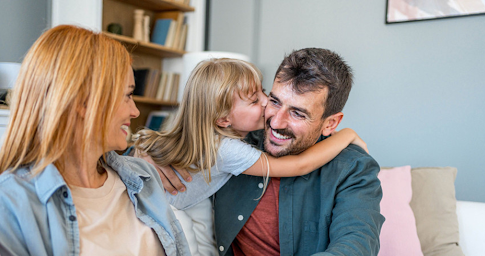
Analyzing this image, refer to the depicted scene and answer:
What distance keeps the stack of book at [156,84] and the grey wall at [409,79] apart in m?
0.98

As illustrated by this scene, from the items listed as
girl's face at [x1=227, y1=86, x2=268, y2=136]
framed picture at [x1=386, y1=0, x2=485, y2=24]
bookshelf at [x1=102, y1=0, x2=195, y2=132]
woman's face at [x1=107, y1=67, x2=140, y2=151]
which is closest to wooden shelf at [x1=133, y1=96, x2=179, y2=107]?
bookshelf at [x1=102, y1=0, x2=195, y2=132]

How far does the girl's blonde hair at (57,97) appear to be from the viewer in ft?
2.75

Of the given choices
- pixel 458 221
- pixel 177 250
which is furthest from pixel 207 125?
pixel 458 221

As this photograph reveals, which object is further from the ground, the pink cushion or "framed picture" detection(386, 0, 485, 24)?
"framed picture" detection(386, 0, 485, 24)

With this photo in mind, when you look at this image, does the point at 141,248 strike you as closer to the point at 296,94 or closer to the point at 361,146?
the point at 296,94

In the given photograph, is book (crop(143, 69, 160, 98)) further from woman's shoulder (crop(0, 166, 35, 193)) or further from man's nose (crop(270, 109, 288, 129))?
woman's shoulder (crop(0, 166, 35, 193))

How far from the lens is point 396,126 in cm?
275

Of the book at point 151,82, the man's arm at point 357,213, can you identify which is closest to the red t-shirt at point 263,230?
the man's arm at point 357,213

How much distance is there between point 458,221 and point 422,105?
3.30 ft

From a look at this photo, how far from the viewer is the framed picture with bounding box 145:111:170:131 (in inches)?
139

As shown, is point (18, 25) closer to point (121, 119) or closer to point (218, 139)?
point (218, 139)

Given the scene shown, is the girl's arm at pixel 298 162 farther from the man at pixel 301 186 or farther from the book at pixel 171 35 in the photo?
the book at pixel 171 35

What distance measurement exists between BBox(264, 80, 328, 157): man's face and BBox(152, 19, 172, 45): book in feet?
7.24

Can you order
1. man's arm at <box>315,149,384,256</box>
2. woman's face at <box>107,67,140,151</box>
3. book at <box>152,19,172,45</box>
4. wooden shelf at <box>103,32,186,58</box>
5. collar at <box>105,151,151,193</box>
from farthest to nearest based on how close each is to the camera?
book at <box>152,19,172,45</box> < wooden shelf at <box>103,32,186,58</box> < man's arm at <box>315,149,384,256</box> < collar at <box>105,151,151,193</box> < woman's face at <box>107,67,140,151</box>
